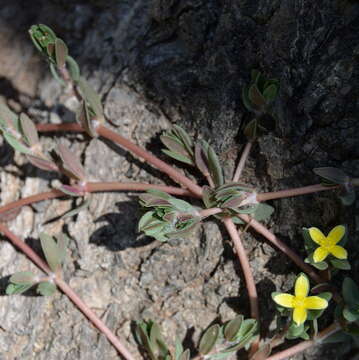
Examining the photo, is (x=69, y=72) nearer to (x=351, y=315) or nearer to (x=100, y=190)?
(x=100, y=190)

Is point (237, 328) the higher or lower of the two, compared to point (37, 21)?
lower

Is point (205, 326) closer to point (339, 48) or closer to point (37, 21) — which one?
point (339, 48)

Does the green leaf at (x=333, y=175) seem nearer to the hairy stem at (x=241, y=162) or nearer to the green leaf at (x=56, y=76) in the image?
the hairy stem at (x=241, y=162)

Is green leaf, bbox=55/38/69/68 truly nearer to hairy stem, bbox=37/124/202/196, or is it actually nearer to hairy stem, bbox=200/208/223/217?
hairy stem, bbox=37/124/202/196

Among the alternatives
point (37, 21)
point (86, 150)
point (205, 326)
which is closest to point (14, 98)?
point (37, 21)

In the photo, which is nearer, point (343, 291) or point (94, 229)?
point (343, 291)
